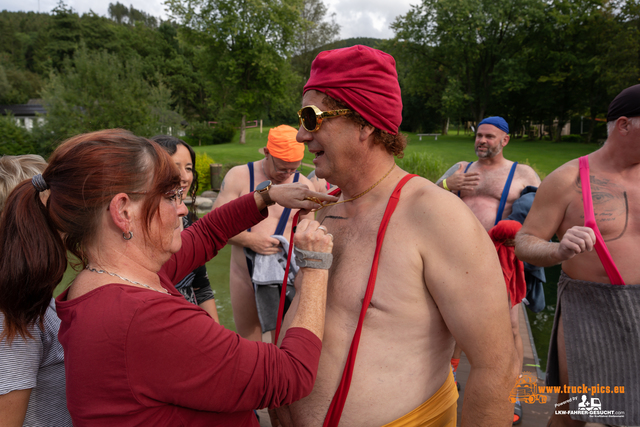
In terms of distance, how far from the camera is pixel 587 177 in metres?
2.43

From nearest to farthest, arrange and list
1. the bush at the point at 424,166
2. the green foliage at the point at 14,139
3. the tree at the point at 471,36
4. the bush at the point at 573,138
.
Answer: the bush at the point at 424,166 < the green foliage at the point at 14,139 < the tree at the point at 471,36 < the bush at the point at 573,138

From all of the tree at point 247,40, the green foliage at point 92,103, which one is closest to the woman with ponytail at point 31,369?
the green foliage at point 92,103

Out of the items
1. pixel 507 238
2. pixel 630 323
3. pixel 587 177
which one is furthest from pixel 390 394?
pixel 507 238

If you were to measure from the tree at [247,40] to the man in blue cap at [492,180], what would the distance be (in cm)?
2996

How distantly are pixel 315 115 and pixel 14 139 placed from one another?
24.5 m

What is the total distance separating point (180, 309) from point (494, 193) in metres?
3.94

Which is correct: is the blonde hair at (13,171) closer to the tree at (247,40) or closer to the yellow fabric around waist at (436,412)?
the yellow fabric around waist at (436,412)

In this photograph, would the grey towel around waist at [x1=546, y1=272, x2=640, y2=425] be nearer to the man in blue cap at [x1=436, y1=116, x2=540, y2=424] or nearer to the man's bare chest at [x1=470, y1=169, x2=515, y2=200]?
the man in blue cap at [x1=436, y1=116, x2=540, y2=424]

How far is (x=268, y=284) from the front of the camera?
132 inches

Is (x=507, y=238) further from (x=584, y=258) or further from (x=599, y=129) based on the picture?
(x=599, y=129)

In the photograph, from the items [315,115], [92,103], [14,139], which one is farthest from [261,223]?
[14,139]

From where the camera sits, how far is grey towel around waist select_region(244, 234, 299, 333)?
3.31 meters

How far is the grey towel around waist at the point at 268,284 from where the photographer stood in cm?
331

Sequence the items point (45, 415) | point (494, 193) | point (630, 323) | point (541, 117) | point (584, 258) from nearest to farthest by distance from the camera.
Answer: point (45, 415), point (630, 323), point (584, 258), point (494, 193), point (541, 117)
